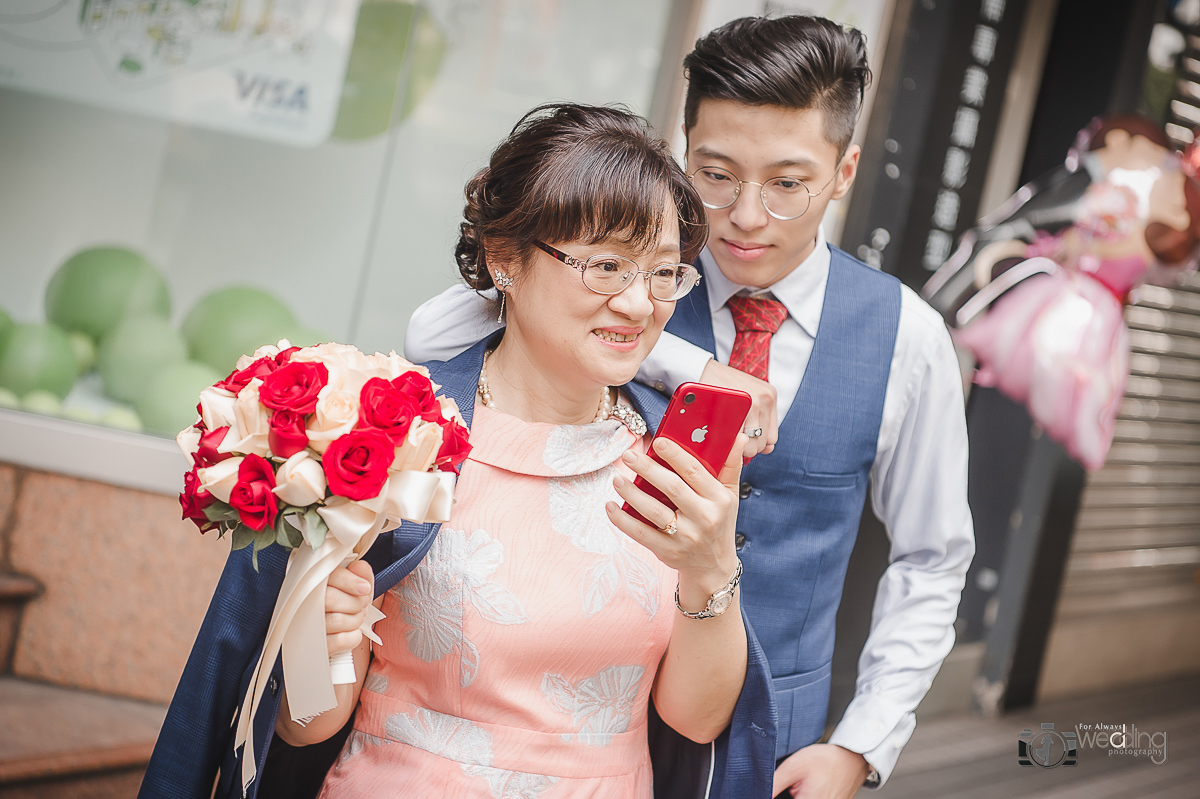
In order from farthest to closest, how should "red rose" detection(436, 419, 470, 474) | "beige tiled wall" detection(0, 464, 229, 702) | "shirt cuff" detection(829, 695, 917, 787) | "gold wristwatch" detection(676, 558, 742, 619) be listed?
"beige tiled wall" detection(0, 464, 229, 702)
"shirt cuff" detection(829, 695, 917, 787)
"gold wristwatch" detection(676, 558, 742, 619)
"red rose" detection(436, 419, 470, 474)

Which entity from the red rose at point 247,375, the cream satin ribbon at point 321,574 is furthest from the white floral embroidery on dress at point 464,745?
the red rose at point 247,375

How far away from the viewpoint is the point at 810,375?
162cm

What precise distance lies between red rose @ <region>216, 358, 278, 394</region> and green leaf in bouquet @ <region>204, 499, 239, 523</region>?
135 millimetres

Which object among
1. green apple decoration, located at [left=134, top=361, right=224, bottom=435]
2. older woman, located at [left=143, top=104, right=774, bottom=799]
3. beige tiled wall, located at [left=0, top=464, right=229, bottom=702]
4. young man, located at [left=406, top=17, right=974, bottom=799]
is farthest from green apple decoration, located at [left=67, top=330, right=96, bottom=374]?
older woman, located at [left=143, top=104, right=774, bottom=799]

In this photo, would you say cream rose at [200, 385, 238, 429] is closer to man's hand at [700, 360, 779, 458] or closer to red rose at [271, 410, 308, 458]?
red rose at [271, 410, 308, 458]

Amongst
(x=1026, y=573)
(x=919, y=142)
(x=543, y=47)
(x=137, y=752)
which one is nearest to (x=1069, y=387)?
(x=1026, y=573)

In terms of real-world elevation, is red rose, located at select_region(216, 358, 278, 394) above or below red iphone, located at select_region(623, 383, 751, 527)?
below

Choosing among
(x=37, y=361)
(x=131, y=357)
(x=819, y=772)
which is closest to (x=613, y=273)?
(x=819, y=772)

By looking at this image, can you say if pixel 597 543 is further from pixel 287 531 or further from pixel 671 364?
pixel 287 531

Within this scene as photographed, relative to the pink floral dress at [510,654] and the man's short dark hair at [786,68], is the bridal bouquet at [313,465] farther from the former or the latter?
A: the man's short dark hair at [786,68]

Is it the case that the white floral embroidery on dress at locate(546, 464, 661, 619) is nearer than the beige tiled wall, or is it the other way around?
the white floral embroidery on dress at locate(546, 464, 661, 619)

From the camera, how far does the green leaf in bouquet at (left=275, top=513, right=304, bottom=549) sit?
1.04 metres

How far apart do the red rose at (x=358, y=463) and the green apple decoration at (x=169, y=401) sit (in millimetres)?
1760

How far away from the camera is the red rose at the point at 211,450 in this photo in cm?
104
